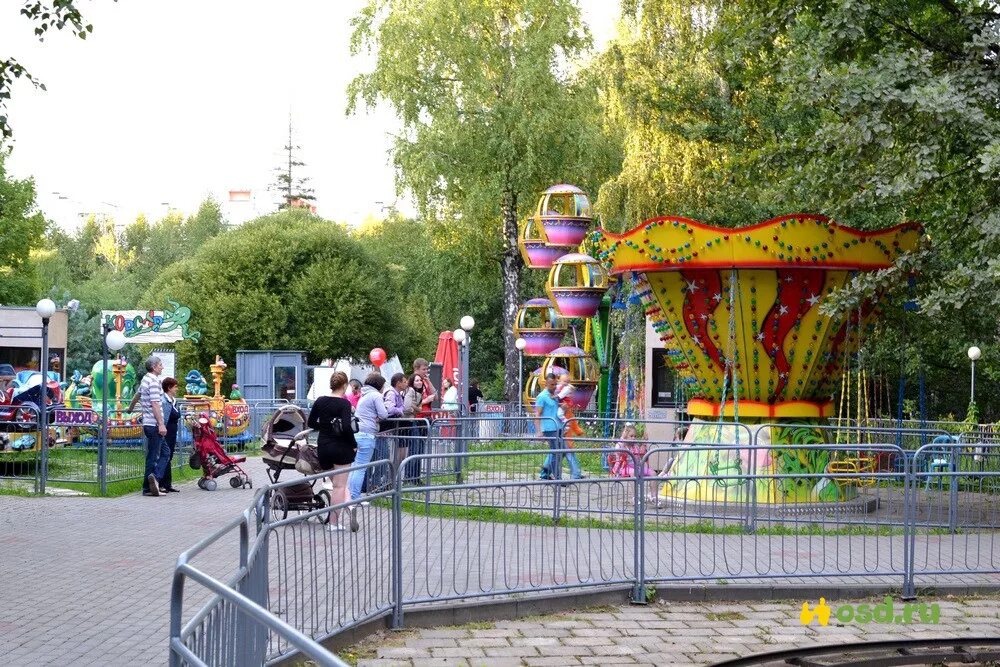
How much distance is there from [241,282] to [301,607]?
52.0 metres

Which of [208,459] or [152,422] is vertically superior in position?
[152,422]

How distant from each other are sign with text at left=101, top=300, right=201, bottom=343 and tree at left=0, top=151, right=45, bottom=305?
2349 centimetres

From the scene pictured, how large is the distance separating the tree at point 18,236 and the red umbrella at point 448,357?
26.5 metres

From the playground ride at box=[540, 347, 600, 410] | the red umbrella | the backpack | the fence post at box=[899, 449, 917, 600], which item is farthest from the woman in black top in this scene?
the red umbrella

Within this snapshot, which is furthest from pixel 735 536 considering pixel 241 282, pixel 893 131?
pixel 241 282

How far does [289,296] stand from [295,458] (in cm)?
4340

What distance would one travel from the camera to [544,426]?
19.3m

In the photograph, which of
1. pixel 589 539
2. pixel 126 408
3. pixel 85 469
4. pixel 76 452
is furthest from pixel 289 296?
pixel 589 539

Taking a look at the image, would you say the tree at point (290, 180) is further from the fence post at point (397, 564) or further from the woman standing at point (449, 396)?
the fence post at point (397, 564)

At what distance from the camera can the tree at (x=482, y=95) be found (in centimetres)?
4144

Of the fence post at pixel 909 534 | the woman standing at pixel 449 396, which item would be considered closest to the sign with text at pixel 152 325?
the woman standing at pixel 449 396

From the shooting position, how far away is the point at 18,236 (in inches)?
2432

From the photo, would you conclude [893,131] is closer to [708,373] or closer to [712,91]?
[708,373]

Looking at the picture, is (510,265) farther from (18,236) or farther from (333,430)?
(333,430)
